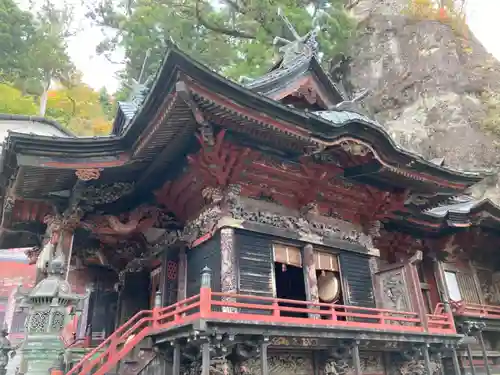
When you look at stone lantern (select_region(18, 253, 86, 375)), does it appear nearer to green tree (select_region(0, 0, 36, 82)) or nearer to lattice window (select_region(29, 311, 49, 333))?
lattice window (select_region(29, 311, 49, 333))

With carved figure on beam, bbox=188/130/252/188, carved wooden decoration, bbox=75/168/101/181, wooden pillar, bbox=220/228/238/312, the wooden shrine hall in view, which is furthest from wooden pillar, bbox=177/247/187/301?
carved wooden decoration, bbox=75/168/101/181

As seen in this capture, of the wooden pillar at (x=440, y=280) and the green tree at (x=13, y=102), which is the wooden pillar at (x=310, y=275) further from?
the green tree at (x=13, y=102)

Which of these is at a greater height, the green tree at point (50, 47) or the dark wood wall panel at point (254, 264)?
the green tree at point (50, 47)

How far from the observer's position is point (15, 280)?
24656mm

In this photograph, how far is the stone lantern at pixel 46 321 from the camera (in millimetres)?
6395

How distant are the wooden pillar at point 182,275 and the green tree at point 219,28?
16.9m

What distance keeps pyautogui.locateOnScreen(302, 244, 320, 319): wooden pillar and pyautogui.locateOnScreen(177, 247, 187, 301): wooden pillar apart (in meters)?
3.00

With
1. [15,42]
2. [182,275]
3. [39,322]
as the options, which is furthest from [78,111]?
[39,322]

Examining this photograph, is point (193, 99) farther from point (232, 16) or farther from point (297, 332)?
point (232, 16)

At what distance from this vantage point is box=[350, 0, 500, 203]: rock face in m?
23.7

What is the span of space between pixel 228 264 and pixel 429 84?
23070 millimetres

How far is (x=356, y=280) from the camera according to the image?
11.2m

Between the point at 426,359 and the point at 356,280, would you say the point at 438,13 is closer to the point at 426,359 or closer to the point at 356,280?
the point at 356,280

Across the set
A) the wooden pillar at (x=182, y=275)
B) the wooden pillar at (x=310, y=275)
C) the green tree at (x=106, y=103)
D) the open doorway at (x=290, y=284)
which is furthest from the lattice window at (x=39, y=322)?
the green tree at (x=106, y=103)
